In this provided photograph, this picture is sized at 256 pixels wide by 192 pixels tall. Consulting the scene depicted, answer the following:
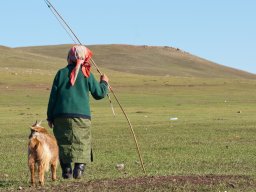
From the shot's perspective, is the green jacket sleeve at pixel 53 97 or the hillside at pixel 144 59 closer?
the green jacket sleeve at pixel 53 97

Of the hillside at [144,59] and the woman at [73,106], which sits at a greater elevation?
the hillside at [144,59]

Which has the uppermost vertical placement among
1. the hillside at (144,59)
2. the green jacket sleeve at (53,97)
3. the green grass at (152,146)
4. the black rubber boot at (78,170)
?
the hillside at (144,59)

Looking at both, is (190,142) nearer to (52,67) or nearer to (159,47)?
(52,67)

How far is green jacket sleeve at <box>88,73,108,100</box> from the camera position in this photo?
11273 mm

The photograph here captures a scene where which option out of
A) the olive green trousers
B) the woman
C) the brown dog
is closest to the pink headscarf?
the woman

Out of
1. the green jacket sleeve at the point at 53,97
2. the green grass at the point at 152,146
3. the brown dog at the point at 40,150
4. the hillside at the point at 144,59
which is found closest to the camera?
the brown dog at the point at 40,150

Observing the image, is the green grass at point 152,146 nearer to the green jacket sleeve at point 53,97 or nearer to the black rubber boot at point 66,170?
the black rubber boot at point 66,170

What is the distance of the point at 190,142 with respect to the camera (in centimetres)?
2028

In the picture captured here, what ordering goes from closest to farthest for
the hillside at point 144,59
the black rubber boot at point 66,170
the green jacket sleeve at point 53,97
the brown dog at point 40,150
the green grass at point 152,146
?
the brown dog at point 40,150, the green jacket sleeve at point 53,97, the black rubber boot at point 66,170, the green grass at point 152,146, the hillside at point 144,59

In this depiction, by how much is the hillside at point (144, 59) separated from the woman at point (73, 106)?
94.0 metres

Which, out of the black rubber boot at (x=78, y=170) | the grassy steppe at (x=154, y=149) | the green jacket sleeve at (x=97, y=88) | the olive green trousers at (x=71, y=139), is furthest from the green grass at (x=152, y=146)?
the green jacket sleeve at (x=97, y=88)

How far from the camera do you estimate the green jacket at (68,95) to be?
36.6 ft

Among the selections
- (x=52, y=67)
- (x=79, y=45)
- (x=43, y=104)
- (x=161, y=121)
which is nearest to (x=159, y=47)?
(x=52, y=67)

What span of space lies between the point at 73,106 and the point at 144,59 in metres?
119
